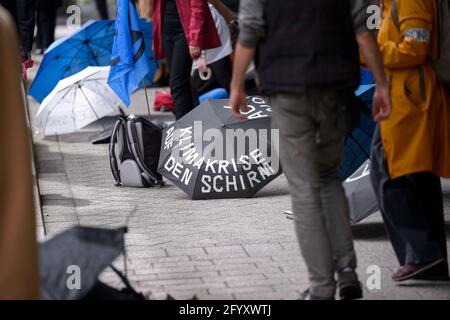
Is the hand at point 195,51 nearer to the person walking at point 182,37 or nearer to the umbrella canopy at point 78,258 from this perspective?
the person walking at point 182,37

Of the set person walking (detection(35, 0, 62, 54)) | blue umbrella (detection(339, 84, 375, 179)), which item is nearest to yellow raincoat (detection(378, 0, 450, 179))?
blue umbrella (detection(339, 84, 375, 179))

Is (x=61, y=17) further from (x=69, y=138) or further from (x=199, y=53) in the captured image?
(x=199, y=53)

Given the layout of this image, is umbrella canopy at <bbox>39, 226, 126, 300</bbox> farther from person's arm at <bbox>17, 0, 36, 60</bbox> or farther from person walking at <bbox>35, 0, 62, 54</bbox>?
person walking at <bbox>35, 0, 62, 54</bbox>

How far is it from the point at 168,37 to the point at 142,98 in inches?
183

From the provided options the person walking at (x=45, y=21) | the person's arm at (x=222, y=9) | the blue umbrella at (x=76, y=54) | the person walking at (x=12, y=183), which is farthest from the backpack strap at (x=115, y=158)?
the person walking at (x=45, y=21)

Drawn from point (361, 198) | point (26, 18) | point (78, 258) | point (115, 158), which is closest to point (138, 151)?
point (115, 158)

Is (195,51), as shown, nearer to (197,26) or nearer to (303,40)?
(197,26)

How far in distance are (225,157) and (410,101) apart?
248cm

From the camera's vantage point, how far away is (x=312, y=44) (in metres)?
4.94

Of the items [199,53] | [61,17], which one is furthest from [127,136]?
[61,17]

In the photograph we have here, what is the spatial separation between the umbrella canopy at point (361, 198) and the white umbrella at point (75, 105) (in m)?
3.15

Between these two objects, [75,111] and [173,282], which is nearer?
[173,282]

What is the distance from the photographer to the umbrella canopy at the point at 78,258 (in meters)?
4.59

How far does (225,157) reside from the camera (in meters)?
7.94
